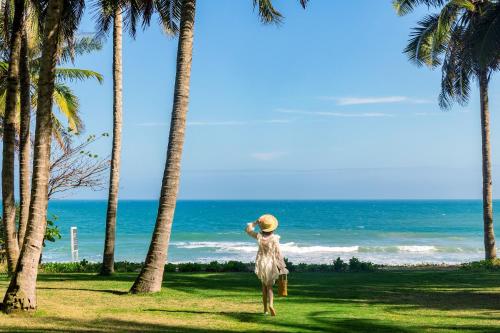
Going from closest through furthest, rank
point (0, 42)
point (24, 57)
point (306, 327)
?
point (306, 327), point (24, 57), point (0, 42)

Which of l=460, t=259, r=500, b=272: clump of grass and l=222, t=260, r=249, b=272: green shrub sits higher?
l=460, t=259, r=500, b=272: clump of grass

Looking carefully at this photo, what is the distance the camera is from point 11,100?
16.1m

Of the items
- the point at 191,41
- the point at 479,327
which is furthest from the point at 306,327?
the point at 191,41

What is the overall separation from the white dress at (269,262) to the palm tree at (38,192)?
3.48m

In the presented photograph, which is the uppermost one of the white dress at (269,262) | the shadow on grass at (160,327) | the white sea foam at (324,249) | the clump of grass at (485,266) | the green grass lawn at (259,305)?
the white sea foam at (324,249)

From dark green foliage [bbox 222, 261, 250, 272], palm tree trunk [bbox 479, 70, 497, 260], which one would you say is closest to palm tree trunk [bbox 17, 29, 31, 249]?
dark green foliage [bbox 222, 261, 250, 272]

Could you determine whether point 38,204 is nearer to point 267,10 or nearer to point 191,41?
point 191,41

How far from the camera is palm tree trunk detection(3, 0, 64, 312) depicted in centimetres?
1084

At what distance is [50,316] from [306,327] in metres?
3.99

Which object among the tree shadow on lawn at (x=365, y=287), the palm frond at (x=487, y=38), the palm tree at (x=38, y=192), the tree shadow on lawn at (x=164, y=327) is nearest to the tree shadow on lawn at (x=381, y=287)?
the tree shadow on lawn at (x=365, y=287)

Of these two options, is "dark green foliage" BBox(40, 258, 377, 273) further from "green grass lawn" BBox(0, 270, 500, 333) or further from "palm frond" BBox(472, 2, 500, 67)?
"palm frond" BBox(472, 2, 500, 67)

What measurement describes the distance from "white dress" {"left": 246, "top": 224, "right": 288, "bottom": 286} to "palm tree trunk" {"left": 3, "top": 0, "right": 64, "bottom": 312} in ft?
11.4

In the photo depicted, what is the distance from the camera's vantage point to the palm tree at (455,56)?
22.0 metres

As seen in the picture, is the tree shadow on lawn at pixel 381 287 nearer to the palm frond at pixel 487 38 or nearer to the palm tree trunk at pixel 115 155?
the palm tree trunk at pixel 115 155
